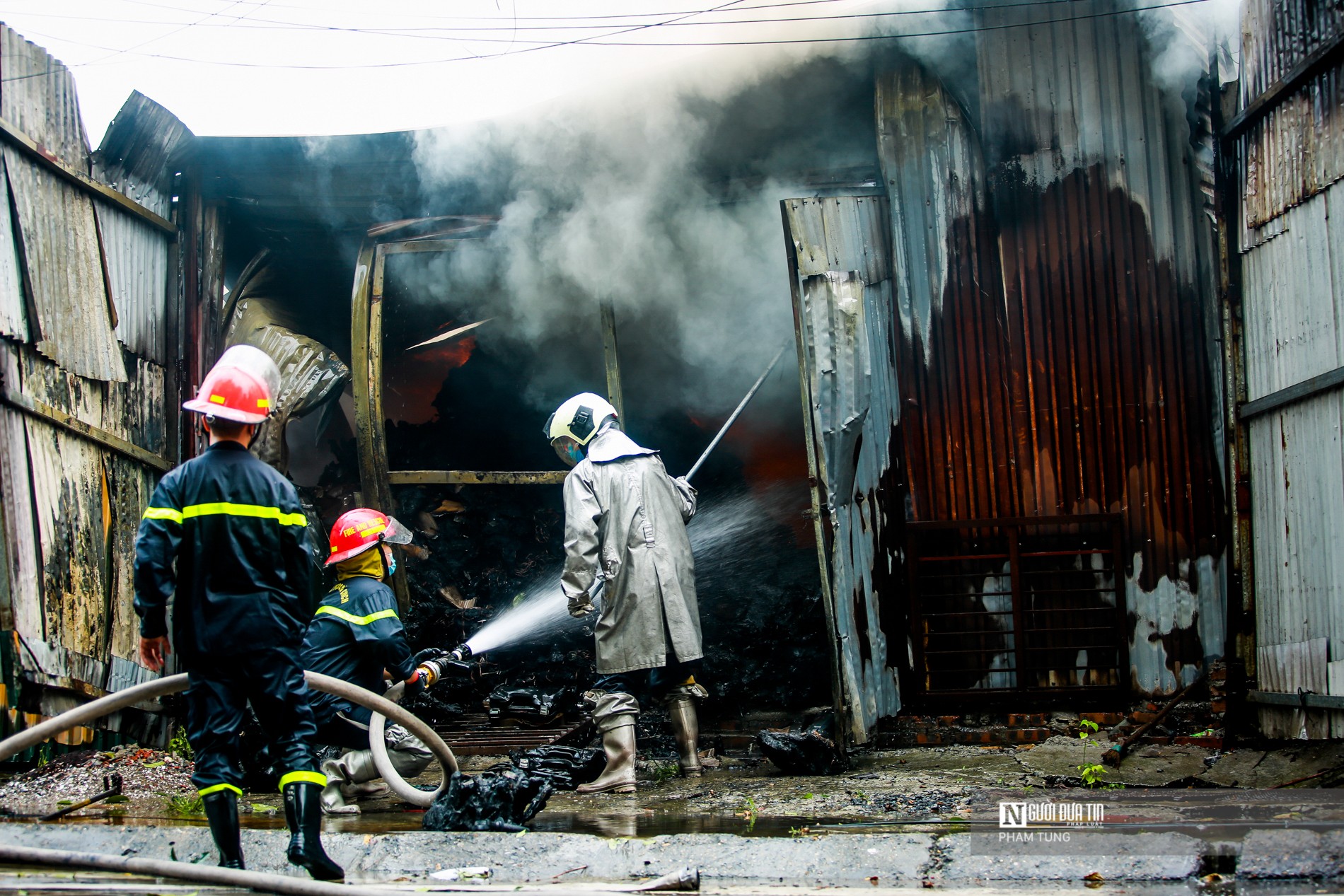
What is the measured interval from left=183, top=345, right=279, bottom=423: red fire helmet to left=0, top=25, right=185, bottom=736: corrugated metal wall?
8.40 ft

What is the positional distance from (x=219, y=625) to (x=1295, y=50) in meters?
5.87

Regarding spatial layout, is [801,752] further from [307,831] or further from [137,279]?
[137,279]

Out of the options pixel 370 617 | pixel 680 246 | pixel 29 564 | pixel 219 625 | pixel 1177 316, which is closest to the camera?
pixel 219 625

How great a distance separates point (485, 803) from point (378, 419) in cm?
401

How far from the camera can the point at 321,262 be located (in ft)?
28.1

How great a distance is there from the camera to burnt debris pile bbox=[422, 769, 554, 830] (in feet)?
15.1

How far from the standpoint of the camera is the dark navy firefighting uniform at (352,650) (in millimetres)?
5387

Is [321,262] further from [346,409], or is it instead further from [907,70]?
[907,70]

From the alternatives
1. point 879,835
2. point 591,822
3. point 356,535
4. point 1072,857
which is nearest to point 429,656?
point 356,535

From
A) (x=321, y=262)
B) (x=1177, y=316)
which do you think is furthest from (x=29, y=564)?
(x=1177, y=316)

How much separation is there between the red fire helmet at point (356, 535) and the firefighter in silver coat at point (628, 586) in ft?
3.34

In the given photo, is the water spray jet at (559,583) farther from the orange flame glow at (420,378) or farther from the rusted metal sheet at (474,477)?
the orange flame glow at (420,378)

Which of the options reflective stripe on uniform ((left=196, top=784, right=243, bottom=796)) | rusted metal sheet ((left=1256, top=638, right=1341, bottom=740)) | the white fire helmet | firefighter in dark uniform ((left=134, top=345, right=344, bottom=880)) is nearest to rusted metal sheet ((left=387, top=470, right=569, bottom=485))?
the white fire helmet

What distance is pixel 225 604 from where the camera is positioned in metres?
3.82
